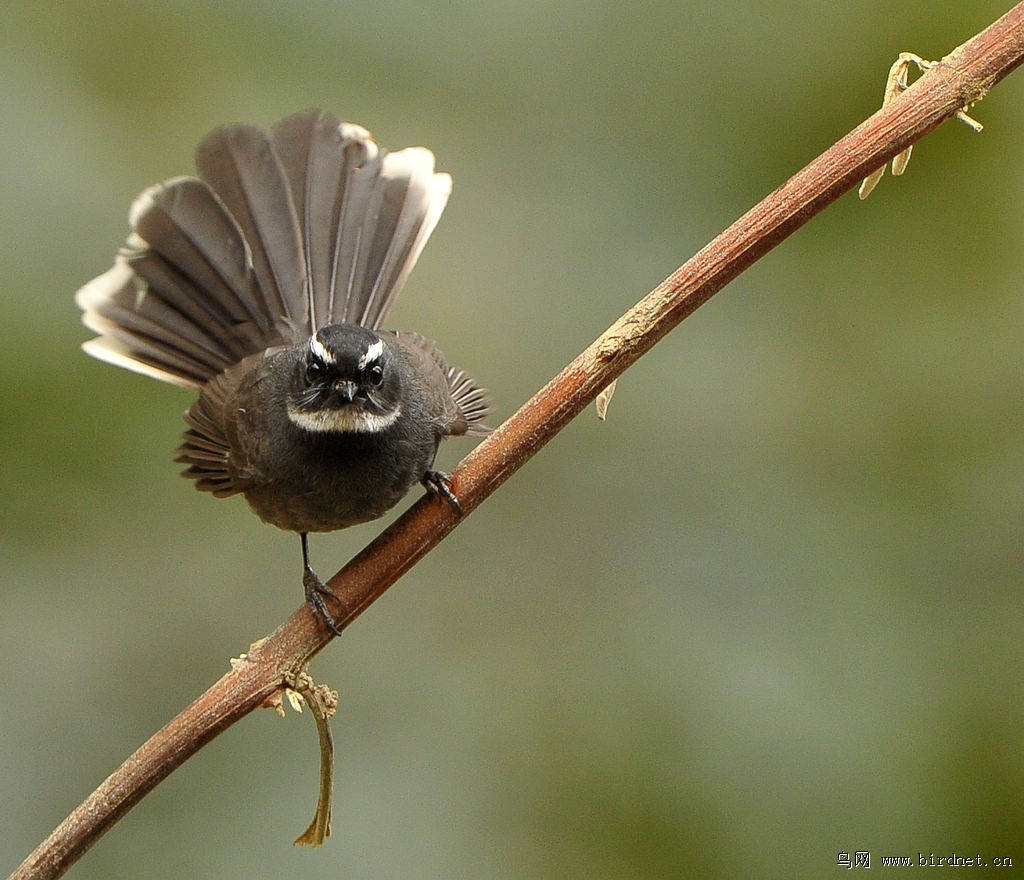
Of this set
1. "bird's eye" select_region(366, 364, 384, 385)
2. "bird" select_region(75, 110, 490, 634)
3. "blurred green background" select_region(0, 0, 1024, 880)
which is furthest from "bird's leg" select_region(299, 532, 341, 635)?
"blurred green background" select_region(0, 0, 1024, 880)

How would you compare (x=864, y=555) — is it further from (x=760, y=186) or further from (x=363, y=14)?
(x=363, y=14)

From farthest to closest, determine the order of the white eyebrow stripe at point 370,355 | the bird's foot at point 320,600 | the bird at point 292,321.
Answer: the bird at point 292,321, the white eyebrow stripe at point 370,355, the bird's foot at point 320,600

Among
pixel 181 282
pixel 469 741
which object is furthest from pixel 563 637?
pixel 181 282

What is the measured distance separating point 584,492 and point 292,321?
1374mm

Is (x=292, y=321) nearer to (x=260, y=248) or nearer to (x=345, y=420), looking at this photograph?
(x=260, y=248)

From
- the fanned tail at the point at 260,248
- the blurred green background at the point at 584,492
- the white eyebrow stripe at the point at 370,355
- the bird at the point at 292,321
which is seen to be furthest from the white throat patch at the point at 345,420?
the blurred green background at the point at 584,492

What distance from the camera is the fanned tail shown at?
3326mm

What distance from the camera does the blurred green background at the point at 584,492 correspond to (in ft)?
Result: 13.2

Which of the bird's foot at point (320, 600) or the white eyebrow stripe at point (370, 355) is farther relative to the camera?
the white eyebrow stripe at point (370, 355)

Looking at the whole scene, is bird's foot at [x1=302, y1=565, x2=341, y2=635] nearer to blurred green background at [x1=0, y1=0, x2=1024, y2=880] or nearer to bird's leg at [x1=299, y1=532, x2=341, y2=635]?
bird's leg at [x1=299, y1=532, x2=341, y2=635]

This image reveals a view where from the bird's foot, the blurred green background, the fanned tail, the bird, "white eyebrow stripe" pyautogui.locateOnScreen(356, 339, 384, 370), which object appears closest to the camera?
the bird's foot

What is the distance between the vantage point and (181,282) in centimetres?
336

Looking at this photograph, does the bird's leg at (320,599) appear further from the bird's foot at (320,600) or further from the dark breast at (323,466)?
the dark breast at (323,466)

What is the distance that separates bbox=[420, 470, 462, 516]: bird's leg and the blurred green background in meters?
1.24
